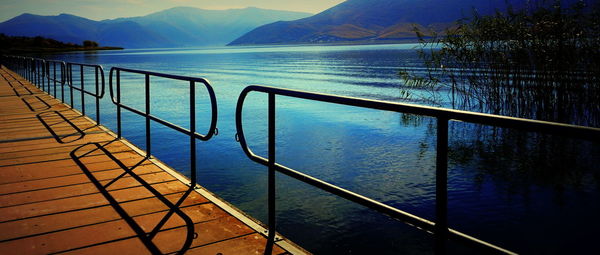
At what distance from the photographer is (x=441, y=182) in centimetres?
220

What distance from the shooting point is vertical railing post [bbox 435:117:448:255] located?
2137 mm

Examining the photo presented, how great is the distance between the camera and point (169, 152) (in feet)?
36.1

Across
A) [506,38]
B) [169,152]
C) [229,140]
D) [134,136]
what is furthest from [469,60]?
[134,136]

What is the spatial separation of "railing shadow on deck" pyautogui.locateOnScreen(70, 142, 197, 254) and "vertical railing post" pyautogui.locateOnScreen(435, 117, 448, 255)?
5.48ft

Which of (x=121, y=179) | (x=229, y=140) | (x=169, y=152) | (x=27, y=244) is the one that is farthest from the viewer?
(x=229, y=140)

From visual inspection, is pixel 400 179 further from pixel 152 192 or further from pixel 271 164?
pixel 271 164

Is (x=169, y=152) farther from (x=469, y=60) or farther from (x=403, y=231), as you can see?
(x=469, y=60)

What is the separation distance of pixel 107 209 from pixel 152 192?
0.54m

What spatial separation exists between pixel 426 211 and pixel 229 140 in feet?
20.5

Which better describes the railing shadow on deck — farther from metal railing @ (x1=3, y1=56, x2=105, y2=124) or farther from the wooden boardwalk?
metal railing @ (x1=3, y1=56, x2=105, y2=124)

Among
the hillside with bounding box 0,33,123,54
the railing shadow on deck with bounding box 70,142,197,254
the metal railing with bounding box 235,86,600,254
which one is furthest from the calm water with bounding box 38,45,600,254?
the hillside with bounding box 0,33,123,54

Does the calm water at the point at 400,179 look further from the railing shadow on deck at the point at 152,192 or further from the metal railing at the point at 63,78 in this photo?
the railing shadow on deck at the point at 152,192

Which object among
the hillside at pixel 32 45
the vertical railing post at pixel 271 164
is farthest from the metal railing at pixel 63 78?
the hillside at pixel 32 45

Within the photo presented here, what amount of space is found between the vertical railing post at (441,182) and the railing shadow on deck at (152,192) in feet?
5.48
